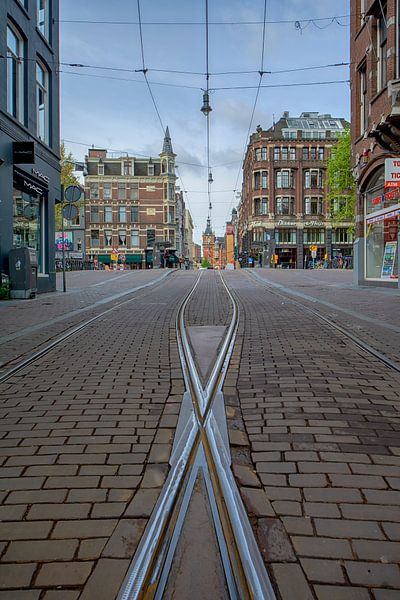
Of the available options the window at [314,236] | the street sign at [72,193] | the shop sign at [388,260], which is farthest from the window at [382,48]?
the window at [314,236]

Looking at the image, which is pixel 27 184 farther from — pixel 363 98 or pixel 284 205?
pixel 284 205

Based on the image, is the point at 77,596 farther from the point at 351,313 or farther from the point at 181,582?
the point at 351,313

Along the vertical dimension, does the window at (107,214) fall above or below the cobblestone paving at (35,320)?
above

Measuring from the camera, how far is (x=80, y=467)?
3076 mm

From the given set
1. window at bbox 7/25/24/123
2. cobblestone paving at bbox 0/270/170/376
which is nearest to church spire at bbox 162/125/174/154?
window at bbox 7/25/24/123

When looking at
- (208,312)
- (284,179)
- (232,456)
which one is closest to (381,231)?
(208,312)

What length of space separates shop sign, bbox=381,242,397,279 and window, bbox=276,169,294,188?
152ft

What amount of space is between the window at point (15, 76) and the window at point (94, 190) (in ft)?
182

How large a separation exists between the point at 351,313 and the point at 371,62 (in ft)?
40.9

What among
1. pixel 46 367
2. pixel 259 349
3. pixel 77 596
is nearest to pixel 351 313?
pixel 259 349

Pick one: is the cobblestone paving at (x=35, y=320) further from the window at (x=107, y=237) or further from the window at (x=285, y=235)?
the window at (x=107, y=237)

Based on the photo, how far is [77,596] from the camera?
1939 millimetres

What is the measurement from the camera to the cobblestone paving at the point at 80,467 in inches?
83.4

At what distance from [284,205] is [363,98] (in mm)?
43565
